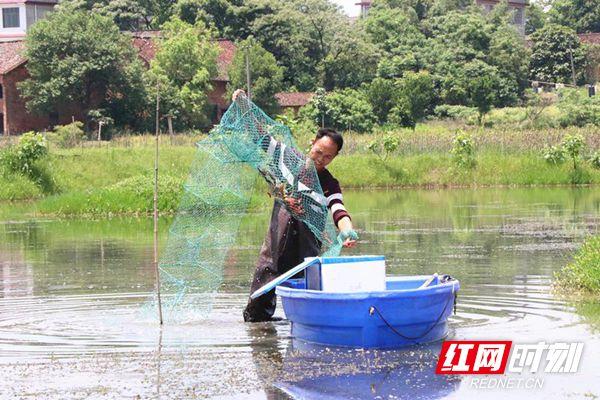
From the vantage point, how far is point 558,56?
6272 centimetres

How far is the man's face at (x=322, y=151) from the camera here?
10969 millimetres

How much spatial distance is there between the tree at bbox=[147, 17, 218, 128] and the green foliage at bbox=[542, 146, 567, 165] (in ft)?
47.8

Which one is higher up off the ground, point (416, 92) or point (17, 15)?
point (17, 15)

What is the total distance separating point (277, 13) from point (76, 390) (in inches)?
1844

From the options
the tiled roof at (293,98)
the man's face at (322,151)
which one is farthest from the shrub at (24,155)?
the man's face at (322,151)

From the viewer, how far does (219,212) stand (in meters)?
12.3

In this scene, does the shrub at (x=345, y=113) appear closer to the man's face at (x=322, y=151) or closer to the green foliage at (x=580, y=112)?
the green foliage at (x=580, y=112)

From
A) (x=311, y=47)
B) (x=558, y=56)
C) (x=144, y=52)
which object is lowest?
(x=144, y=52)

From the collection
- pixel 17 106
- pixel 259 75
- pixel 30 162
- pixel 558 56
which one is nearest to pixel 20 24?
pixel 17 106

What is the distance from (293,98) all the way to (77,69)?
35.0 feet

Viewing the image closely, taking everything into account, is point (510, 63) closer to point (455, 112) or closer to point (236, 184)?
point (455, 112)

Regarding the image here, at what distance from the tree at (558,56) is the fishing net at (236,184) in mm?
52217

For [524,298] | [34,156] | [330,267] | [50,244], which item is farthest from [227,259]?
[34,156]

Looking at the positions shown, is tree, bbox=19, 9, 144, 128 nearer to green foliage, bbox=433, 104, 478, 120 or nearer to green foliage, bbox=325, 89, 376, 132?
green foliage, bbox=325, 89, 376, 132
